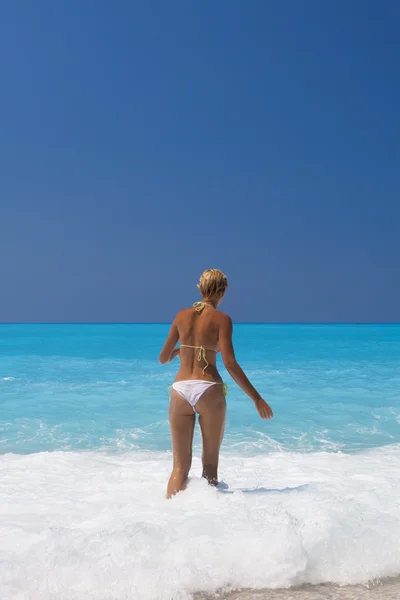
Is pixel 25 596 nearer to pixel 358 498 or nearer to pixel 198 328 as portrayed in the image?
pixel 198 328

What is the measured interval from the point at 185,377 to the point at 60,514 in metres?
1.37

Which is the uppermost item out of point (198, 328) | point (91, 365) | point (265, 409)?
point (198, 328)

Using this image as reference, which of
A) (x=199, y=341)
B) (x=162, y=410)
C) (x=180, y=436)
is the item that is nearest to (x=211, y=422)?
(x=180, y=436)

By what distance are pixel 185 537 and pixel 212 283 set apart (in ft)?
5.82

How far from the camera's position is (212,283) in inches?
163

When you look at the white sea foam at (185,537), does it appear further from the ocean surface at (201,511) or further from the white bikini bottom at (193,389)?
the white bikini bottom at (193,389)

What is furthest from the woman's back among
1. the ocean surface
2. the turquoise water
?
the turquoise water

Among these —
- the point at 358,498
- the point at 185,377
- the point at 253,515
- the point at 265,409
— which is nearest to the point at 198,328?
the point at 185,377

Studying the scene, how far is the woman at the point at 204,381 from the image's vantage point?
13.2 feet

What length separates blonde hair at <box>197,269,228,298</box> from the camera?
13.6 feet

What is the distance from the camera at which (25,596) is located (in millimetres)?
2705

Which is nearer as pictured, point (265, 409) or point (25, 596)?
point (25, 596)

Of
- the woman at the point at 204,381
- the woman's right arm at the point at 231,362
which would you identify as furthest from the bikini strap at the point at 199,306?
the woman's right arm at the point at 231,362

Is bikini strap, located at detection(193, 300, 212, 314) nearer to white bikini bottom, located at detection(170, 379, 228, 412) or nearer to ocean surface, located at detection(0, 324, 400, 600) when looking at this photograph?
white bikini bottom, located at detection(170, 379, 228, 412)
